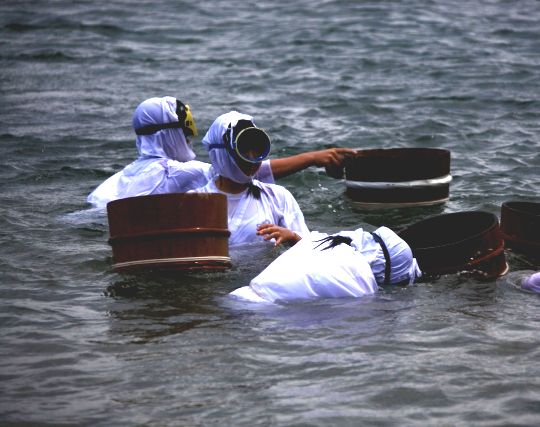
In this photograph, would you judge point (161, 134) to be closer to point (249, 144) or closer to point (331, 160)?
point (331, 160)

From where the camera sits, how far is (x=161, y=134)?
9.12m

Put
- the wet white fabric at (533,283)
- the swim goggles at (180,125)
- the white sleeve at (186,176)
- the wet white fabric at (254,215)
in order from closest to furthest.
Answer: the wet white fabric at (533,283) < the wet white fabric at (254,215) < the white sleeve at (186,176) < the swim goggles at (180,125)

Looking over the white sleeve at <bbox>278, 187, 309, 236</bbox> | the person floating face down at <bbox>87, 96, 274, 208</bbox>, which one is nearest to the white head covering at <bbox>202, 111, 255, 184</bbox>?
the white sleeve at <bbox>278, 187, 309, 236</bbox>

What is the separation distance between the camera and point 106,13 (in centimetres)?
2272

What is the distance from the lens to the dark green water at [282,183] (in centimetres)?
538

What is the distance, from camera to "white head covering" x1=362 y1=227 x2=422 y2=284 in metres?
6.57

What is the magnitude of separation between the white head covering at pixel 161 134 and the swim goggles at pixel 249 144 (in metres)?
1.84

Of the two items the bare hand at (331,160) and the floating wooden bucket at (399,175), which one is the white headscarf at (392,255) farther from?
the floating wooden bucket at (399,175)

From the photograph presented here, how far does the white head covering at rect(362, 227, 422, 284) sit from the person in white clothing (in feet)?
6.10

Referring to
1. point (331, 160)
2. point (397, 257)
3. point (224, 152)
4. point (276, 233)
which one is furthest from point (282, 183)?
point (397, 257)

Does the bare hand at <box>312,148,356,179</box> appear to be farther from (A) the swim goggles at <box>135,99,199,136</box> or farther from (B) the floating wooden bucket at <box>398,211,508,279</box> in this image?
(A) the swim goggles at <box>135,99,199,136</box>

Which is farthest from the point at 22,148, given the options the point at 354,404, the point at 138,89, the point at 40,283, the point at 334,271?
the point at 354,404

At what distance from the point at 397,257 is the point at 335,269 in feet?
1.55

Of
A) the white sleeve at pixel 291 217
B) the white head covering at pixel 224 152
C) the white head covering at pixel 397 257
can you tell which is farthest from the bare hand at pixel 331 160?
the white head covering at pixel 397 257
